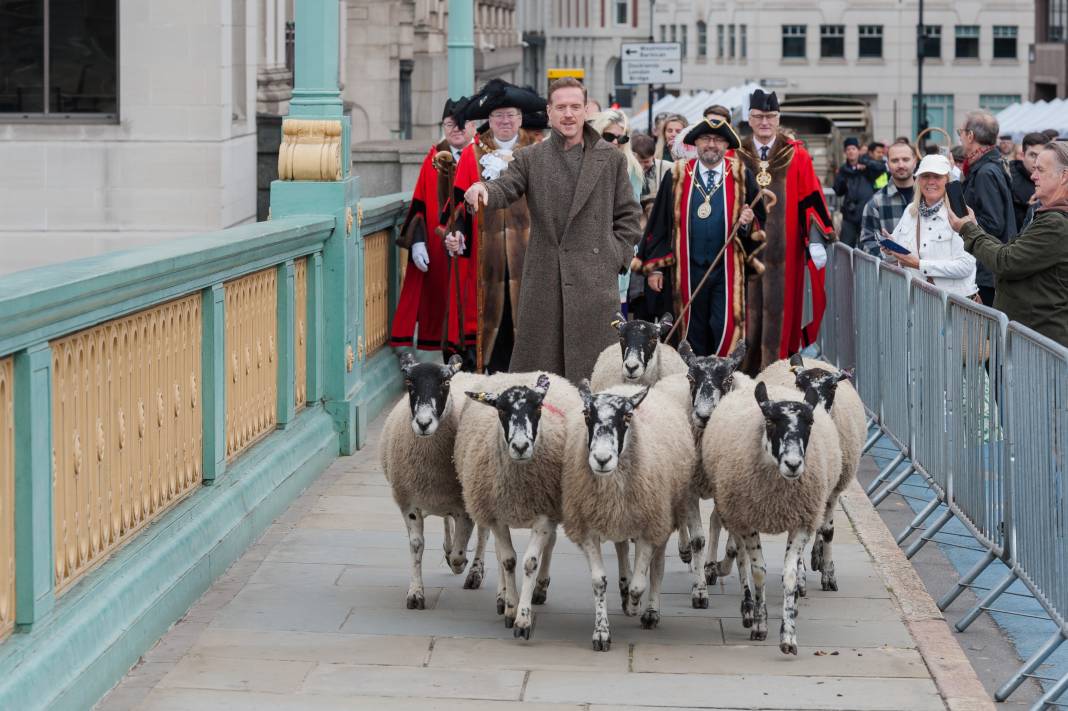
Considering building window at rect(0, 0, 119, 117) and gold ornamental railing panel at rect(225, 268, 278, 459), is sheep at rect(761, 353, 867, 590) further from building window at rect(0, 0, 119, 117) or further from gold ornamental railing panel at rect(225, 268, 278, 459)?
building window at rect(0, 0, 119, 117)

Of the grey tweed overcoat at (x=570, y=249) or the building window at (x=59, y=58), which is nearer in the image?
the grey tweed overcoat at (x=570, y=249)

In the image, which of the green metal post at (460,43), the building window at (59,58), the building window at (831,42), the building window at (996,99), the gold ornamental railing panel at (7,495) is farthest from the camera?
the building window at (831,42)

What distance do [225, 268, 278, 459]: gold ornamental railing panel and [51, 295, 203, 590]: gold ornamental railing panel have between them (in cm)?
58

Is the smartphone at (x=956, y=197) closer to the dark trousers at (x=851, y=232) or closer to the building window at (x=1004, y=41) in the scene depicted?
the dark trousers at (x=851, y=232)

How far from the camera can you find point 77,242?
1512cm

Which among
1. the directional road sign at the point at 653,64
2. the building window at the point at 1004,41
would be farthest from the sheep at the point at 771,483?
the building window at the point at 1004,41

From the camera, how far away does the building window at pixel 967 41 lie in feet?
269

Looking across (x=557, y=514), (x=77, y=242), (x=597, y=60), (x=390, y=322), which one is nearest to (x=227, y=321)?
(x=557, y=514)

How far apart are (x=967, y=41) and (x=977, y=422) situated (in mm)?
76889

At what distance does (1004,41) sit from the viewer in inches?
3236

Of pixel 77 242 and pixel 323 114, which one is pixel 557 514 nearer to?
pixel 323 114

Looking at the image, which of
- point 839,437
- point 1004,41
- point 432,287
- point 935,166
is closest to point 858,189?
point 432,287

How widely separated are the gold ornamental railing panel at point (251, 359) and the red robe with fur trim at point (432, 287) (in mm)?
2905

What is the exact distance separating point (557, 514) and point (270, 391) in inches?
98.7
